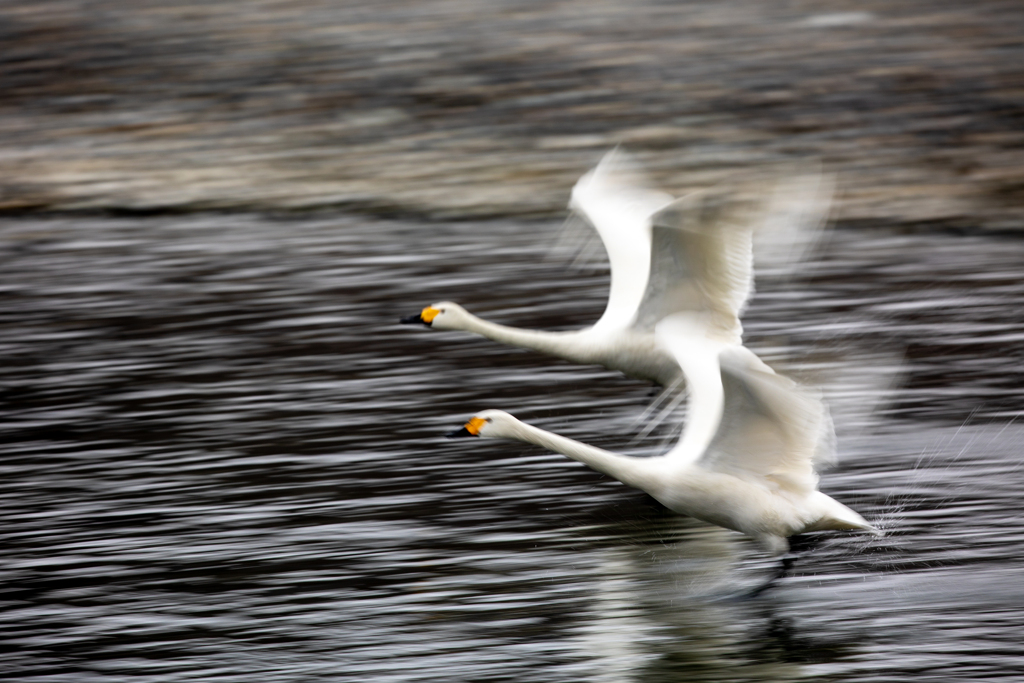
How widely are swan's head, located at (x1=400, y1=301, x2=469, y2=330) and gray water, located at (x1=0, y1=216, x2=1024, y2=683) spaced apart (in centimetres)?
46

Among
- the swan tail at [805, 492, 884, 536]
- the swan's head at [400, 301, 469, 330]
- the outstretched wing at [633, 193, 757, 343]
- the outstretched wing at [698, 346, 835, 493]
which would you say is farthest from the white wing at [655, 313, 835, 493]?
the swan's head at [400, 301, 469, 330]

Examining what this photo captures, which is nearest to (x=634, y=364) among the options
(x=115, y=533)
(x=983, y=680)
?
(x=115, y=533)

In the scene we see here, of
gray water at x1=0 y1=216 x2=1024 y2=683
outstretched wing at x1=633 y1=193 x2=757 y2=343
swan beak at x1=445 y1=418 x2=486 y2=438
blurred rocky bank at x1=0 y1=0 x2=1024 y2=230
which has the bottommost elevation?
gray water at x1=0 y1=216 x2=1024 y2=683

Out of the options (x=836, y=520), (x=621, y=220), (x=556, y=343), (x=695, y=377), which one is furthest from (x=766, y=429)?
(x=621, y=220)

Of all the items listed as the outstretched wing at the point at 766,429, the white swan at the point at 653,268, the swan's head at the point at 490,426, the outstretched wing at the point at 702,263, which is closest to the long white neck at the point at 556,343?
the white swan at the point at 653,268

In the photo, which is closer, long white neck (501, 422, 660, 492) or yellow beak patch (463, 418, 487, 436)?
long white neck (501, 422, 660, 492)

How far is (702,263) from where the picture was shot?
8.26 metres

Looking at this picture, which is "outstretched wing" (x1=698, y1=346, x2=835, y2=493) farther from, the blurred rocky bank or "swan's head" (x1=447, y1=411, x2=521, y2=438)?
the blurred rocky bank

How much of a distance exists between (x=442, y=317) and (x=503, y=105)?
7.65 meters

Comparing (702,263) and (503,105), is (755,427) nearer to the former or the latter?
(702,263)

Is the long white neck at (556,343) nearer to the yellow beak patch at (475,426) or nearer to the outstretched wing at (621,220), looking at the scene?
the outstretched wing at (621,220)

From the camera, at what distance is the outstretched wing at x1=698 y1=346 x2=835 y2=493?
6062mm

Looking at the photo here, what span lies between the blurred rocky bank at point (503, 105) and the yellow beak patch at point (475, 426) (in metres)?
7.61

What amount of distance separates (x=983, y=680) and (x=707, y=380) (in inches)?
77.4
